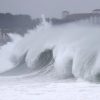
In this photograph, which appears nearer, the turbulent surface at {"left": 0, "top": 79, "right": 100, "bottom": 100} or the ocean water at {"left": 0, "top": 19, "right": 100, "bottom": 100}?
the turbulent surface at {"left": 0, "top": 79, "right": 100, "bottom": 100}

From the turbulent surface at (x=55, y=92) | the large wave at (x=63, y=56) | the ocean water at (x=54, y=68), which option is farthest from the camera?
the large wave at (x=63, y=56)

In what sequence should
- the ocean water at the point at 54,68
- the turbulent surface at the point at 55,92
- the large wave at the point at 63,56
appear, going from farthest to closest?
the large wave at the point at 63,56, the ocean water at the point at 54,68, the turbulent surface at the point at 55,92

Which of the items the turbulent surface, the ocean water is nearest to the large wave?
the ocean water

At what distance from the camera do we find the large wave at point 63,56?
1411 centimetres

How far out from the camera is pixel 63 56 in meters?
16.4

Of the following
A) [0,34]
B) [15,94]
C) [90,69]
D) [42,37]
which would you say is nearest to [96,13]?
[0,34]

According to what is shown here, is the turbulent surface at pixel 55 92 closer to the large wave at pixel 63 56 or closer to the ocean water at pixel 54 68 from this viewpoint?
the ocean water at pixel 54 68

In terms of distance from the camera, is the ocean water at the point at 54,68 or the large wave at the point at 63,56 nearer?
the ocean water at the point at 54,68

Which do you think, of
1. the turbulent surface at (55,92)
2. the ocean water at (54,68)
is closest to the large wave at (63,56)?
the ocean water at (54,68)

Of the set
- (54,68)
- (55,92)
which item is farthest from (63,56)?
(55,92)

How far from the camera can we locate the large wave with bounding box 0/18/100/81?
46.3 ft

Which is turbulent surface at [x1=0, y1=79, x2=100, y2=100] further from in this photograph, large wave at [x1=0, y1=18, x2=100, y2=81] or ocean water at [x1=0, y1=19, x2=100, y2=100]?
large wave at [x1=0, y1=18, x2=100, y2=81]

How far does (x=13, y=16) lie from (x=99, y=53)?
5502cm

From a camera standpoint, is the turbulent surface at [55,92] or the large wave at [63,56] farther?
the large wave at [63,56]
